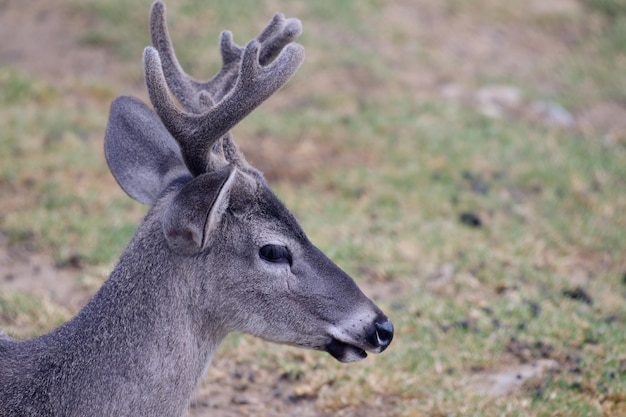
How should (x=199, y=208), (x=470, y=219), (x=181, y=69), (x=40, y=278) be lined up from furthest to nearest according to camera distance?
(x=470, y=219) < (x=40, y=278) < (x=181, y=69) < (x=199, y=208)

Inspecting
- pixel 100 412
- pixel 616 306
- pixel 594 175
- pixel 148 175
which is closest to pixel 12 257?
pixel 148 175

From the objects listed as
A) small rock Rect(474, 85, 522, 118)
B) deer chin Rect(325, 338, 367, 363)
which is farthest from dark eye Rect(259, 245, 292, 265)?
small rock Rect(474, 85, 522, 118)

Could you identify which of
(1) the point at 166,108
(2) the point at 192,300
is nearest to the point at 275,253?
(2) the point at 192,300

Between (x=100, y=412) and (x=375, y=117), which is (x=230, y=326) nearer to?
(x=100, y=412)

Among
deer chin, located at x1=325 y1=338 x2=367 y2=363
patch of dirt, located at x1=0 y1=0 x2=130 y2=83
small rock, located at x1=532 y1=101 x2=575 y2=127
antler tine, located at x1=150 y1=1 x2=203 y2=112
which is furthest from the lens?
small rock, located at x1=532 y1=101 x2=575 y2=127

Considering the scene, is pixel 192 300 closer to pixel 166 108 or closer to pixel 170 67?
pixel 166 108

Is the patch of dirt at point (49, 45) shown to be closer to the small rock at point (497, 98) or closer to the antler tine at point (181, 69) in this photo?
the small rock at point (497, 98)

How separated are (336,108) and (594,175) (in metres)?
2.93

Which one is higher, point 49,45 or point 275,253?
point 275,253

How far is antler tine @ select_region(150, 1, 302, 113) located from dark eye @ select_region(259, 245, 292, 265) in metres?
1.00

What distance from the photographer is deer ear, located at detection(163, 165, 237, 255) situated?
366 cm

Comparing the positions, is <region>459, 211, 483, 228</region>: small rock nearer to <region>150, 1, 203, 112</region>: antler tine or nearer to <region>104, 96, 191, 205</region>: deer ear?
<region>150, 1, 203, 112</region>: antler tine

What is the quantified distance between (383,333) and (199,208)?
0.93m

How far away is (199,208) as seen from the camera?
370cm
